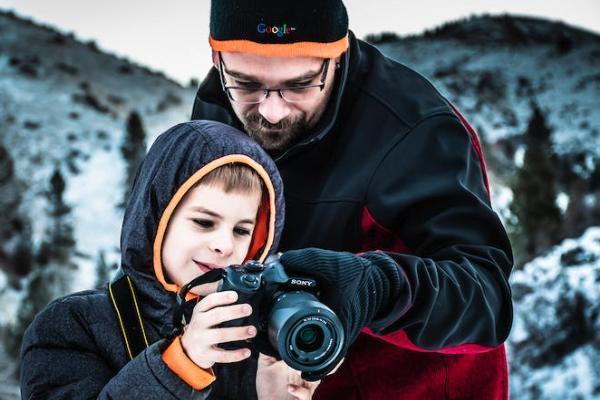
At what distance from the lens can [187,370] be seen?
1.52 m

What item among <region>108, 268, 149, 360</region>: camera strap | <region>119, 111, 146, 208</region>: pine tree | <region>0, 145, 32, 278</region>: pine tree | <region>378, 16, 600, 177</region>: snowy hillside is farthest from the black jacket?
<region>378, 16, 600, 177</region>: snowy hillside

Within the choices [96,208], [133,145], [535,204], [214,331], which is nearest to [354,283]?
[214,331]

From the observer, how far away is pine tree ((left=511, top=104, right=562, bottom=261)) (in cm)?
1362

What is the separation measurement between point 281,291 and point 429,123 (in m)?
0.88

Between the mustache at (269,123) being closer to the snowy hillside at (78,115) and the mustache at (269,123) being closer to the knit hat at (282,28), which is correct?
the knit hat at (282,28)

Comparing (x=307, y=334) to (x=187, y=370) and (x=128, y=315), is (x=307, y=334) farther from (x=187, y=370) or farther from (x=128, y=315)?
(x=128, y=315)

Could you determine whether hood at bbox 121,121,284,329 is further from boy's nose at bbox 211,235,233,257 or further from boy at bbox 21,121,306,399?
boy's nose at bbox 211,235,233,257

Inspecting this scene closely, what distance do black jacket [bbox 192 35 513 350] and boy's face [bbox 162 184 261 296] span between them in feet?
1.49

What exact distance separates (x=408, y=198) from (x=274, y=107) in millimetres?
588

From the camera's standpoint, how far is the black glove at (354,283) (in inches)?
56.8

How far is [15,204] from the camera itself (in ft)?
59.9

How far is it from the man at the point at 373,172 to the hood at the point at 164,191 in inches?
12.6

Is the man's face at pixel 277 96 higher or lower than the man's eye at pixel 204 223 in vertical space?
higher

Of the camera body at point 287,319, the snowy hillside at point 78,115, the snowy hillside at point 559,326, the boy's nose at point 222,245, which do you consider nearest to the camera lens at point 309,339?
the camera body at point 287,319
